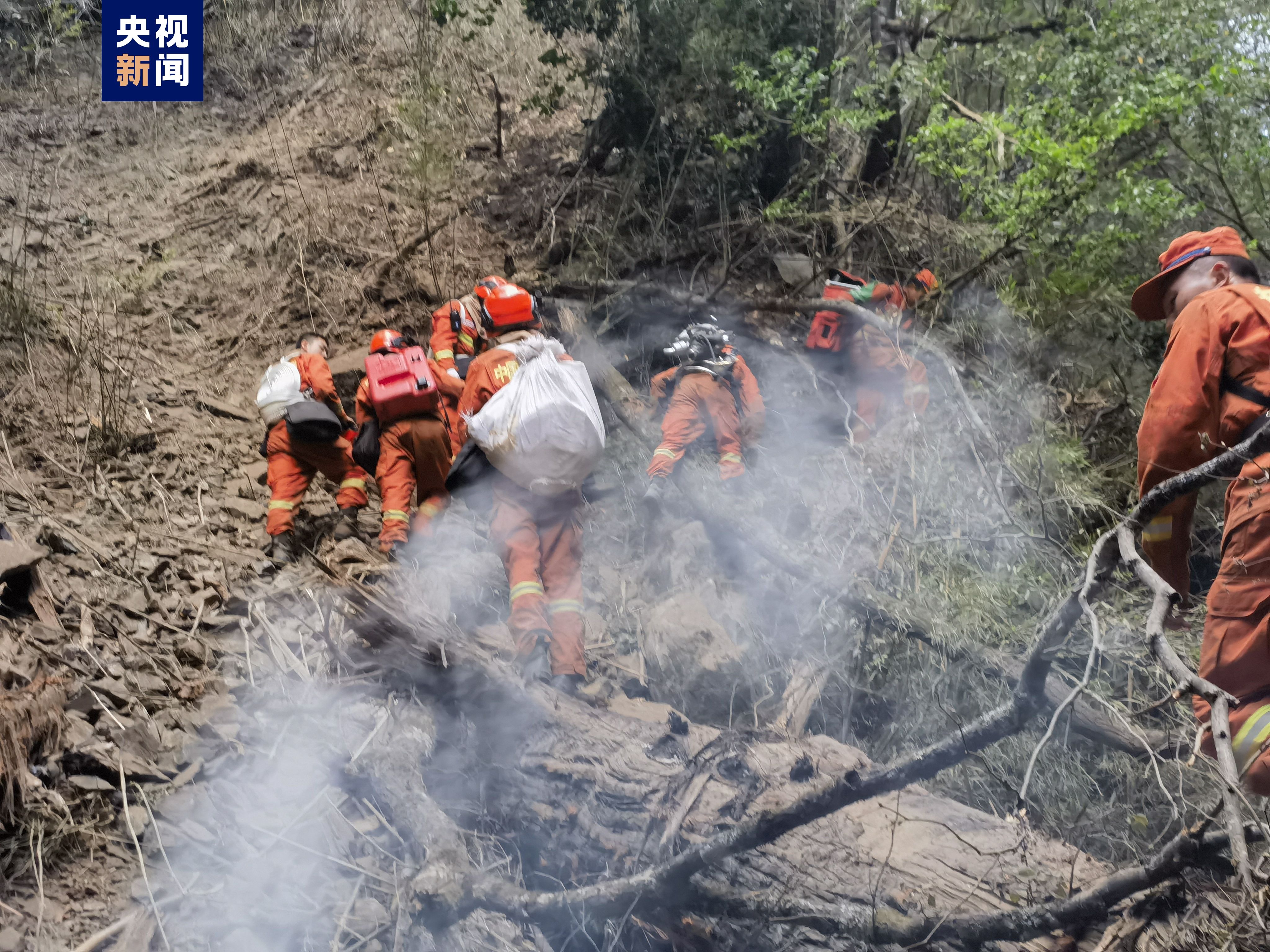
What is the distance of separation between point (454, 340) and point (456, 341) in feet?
0.04

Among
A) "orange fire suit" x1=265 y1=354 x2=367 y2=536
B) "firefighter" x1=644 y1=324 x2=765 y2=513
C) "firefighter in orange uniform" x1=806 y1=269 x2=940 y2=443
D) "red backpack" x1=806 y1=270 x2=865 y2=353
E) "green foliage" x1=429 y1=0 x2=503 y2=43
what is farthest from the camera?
"green foliage" x1=429 y1=0 x2=503 y2=43

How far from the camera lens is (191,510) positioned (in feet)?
17.5

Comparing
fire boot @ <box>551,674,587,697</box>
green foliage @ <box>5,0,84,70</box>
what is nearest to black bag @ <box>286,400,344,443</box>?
fire boot @ <box>551,674,587,697</box>

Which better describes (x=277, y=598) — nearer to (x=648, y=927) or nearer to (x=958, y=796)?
(x=648, y=927)

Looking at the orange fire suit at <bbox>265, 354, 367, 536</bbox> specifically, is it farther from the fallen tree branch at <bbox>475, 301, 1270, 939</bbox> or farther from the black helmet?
the fallen tree branch at <bbox>475, 301, 1270, 939</bbox>

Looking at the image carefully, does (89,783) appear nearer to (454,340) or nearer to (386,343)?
(386,343)

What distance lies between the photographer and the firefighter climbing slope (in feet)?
13.2

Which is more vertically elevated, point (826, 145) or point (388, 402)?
point (826, 145)

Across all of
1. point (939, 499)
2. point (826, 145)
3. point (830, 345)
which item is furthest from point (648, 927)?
point (826, 145)

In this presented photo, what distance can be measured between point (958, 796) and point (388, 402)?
3.75m

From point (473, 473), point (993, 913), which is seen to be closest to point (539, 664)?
point (473, 473)

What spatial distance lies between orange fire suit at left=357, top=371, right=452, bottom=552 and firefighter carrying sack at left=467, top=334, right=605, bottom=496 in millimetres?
1087

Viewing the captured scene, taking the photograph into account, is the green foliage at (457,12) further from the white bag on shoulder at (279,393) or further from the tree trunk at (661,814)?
the tree trunk at (661,814)


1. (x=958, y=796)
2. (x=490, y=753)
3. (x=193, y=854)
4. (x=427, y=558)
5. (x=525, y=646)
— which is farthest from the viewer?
(x=427, y=558)
